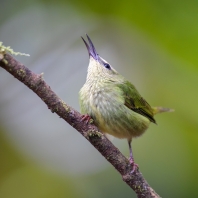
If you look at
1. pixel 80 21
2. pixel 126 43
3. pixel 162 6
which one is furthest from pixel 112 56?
pixel 162 6

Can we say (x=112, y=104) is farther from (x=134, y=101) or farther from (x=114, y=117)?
(x=134, y=101)

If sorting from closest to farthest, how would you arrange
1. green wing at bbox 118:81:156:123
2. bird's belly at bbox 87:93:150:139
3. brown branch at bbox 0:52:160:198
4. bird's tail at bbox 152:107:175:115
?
brown branch at bbox 0:52:160:198 → bird's belly at bbox 87:93:150:139 → green wing at bbox 118:81:156:123 → bird's tail at bbox 152:107:175:115

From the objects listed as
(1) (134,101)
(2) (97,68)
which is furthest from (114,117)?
(2) (97,68)

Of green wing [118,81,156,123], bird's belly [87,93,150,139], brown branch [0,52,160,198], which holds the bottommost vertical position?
brown branch [0,52,160,198]

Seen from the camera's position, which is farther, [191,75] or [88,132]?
[191,75]

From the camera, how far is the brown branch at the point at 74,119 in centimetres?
210

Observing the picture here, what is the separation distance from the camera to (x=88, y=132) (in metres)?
2.48

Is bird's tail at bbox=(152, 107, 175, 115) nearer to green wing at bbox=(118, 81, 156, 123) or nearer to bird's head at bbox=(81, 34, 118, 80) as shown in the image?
green wing at bbox=(118, 81, 156, 123)

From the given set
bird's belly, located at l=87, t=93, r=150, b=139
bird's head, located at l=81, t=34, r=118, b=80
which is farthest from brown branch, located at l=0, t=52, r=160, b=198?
bird's head, located at l=81, t=34, r=118, b=80

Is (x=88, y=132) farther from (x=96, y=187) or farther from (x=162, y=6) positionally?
(x=96, y=187)

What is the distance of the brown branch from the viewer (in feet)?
6.88

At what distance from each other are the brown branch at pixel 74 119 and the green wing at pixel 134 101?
105 centimetres

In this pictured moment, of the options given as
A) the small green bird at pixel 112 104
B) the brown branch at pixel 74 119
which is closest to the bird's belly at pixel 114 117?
the small green bird at pixel 112 104

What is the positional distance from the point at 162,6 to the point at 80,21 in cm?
138
